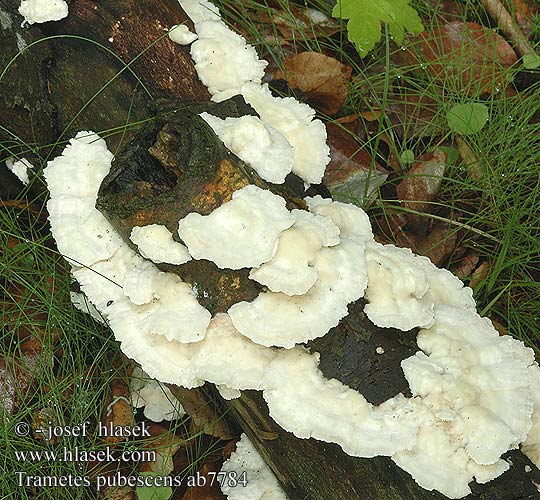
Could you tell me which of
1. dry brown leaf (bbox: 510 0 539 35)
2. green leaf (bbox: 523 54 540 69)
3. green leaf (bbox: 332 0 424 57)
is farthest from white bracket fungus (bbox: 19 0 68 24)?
dry brown leaf (bbox: 510 0 539 35)

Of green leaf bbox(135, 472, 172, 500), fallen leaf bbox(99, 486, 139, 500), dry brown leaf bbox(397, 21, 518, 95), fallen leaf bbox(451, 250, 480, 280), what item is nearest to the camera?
green leaf bbox(135, 472, 172, 500)

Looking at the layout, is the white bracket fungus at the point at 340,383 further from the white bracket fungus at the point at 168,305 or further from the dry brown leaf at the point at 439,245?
the dry brown leaf at the point at 439,245

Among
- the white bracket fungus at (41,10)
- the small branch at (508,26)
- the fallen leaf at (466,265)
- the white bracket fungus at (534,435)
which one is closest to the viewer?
the white bracket fungus at (534,435)

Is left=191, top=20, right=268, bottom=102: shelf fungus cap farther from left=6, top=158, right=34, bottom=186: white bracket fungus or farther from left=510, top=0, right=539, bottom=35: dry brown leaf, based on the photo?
left=510, top=0, right=539, bottom=35: dry brown leaf

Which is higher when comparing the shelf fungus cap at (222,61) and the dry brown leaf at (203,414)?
the shelf fungus cap at (222,61)

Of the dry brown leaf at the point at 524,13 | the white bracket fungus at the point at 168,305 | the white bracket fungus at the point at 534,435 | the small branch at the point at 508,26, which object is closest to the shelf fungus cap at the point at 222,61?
the white bracket fungus at the point at 168,305

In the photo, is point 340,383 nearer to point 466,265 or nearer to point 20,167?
point 466,265
